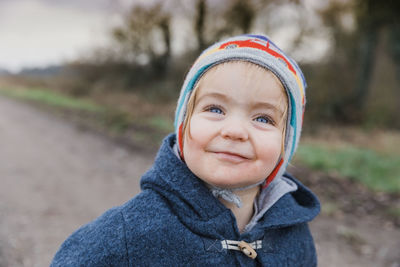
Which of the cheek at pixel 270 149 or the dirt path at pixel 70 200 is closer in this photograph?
the cheek at pixel 270 149

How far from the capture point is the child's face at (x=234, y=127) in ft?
4.33

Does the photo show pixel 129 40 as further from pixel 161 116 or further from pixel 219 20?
pixel 161 116

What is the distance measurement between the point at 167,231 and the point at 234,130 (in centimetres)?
47

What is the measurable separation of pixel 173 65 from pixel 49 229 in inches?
425

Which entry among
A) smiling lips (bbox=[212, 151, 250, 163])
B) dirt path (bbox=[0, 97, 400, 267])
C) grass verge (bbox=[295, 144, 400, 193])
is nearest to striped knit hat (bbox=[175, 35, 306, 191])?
smiling lips (bbox=[212, 151, 250, 163])

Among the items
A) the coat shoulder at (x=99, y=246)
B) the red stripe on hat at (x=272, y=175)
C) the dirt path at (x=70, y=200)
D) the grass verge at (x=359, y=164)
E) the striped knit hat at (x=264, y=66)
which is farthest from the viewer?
the grass verge at (x=359, y=164)

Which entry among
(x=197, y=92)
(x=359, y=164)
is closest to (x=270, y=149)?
(x=197, y=92)

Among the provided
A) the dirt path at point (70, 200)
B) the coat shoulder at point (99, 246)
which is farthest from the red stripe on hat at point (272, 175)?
the dirt path at point (70, 200)

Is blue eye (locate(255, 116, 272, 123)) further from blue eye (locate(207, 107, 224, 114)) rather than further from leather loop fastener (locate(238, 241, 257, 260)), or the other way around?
leather loop fastener (locate(238, 241, 257, 260))

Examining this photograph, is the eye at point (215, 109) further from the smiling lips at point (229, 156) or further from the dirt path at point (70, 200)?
the dirt path at point (70, 200)

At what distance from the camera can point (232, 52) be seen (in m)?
1.39

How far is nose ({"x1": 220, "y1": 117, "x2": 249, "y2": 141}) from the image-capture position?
1.30 meters

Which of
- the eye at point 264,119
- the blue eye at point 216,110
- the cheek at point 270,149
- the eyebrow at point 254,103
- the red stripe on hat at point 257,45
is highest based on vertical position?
the red stripe on hat at point 257,45

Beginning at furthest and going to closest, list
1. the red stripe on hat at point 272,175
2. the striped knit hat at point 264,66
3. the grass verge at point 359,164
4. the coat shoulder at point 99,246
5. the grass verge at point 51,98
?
the grass verge at point 51,98
the grass verge at point 359,164
the red stripe on hat at point 272,175
the striped knit hat at point 264,66
the coat shoulder at point 99,246
